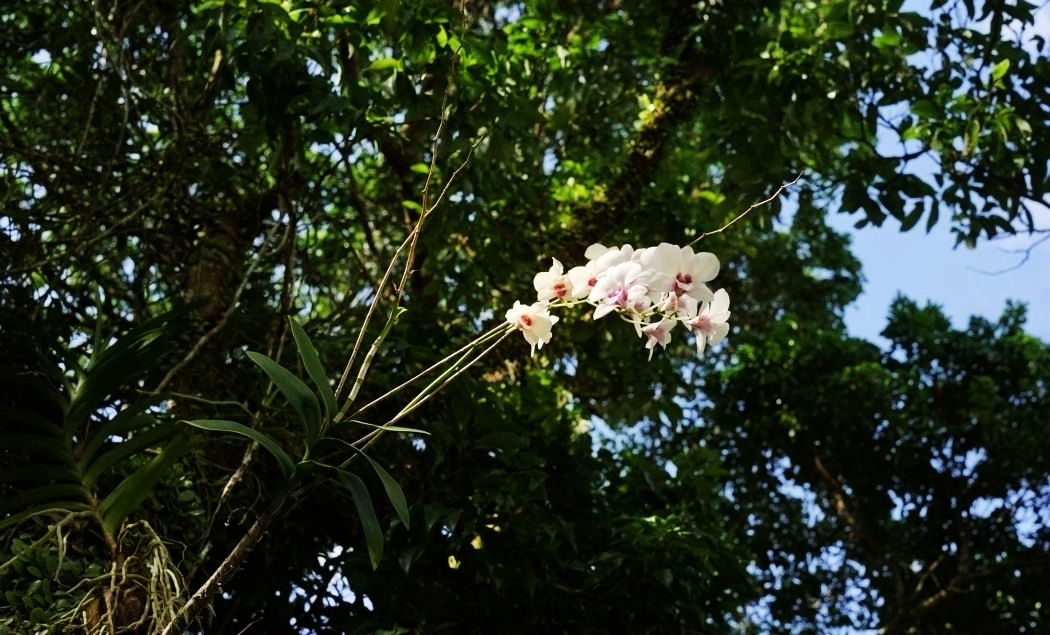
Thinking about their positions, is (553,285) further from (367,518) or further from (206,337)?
(206,337)

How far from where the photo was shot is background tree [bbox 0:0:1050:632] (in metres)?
2.13

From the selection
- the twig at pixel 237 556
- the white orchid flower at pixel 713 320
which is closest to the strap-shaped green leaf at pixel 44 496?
the twig at pixel 237 556

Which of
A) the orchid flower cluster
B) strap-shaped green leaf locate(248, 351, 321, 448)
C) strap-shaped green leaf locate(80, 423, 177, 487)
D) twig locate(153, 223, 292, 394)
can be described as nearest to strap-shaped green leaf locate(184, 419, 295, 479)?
Result: strap-shaped green leaf locate(248, 351, 321, 448)

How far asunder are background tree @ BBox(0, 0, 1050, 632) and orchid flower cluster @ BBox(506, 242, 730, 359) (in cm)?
29

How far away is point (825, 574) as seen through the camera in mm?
5195

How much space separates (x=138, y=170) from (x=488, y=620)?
151 centimetres

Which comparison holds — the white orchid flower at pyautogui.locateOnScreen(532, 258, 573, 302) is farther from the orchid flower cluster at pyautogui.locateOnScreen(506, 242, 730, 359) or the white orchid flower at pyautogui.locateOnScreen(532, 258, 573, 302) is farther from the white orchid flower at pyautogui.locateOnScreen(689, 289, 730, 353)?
the white orchid flower at pyautogui.locateOnScreen(689, 289, 730, 353)

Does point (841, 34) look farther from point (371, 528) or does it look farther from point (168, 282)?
point (371, 528)

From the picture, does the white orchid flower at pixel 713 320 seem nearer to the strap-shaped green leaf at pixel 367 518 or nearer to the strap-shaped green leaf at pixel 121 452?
the strap-shaped green leaf at pixel 367 518

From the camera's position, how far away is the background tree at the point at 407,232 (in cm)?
213

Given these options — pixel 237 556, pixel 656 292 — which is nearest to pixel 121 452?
pixel 237 556

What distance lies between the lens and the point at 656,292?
1.42 m

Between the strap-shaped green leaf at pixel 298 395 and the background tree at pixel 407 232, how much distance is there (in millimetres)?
398

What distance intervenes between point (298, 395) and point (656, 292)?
0.48m
